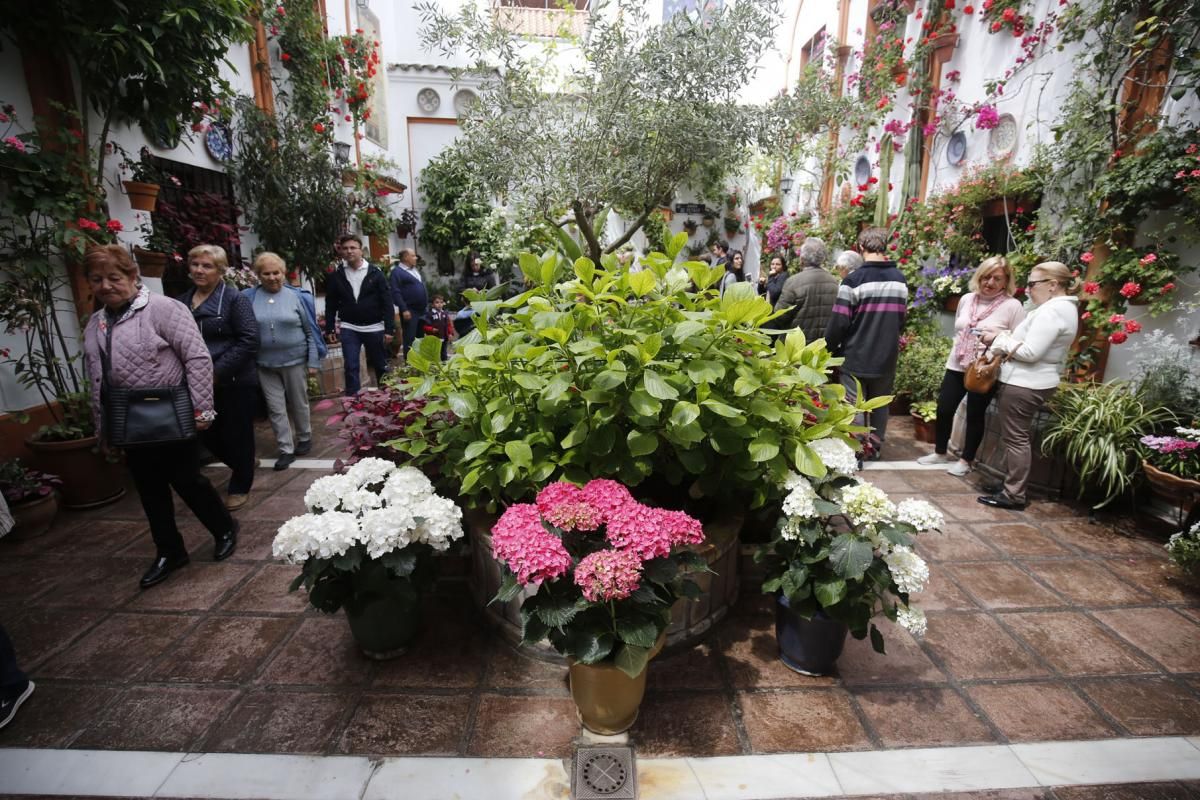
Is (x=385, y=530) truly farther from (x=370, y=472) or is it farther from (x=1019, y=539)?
(x=1019, y=539)

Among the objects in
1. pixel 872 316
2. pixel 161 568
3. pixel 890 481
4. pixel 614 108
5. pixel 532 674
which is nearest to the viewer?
pixel 532 674

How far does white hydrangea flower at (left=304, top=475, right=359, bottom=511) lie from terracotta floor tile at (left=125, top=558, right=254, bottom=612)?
3.51ft

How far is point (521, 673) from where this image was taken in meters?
2.25

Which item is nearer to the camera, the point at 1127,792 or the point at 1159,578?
the point at 1127,792

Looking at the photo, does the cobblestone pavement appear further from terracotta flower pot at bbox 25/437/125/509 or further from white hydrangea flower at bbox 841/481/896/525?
white hydrangea flower at bbox 841/481/896/525

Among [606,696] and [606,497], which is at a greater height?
[606,497]

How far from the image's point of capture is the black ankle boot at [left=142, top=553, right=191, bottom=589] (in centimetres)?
282

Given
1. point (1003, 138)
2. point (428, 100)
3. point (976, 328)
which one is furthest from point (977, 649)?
point (428, 100)

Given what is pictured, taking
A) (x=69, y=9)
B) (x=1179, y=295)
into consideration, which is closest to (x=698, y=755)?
(x=1179, y=295)

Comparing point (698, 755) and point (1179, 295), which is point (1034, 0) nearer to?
point (1179, 295)

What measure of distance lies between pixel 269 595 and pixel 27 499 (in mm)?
1840

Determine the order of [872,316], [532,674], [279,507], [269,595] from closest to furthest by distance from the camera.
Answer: [532,674] → [269,595] → [279,507] → [872,316]

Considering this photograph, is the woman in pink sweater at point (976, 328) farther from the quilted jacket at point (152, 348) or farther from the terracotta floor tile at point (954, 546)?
the quilted jacket at point (152, 348)

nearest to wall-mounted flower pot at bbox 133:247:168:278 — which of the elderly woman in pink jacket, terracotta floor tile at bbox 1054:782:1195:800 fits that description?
the elderly woman in pink jacket
